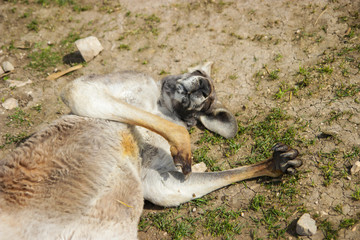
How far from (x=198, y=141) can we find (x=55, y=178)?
1.80m

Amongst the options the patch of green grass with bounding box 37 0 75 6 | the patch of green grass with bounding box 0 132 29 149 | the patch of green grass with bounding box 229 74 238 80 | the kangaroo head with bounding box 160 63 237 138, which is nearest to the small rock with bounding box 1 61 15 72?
the patch of green grass with bounding box 0 132 29 149

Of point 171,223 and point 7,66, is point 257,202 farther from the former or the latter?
point 7,66

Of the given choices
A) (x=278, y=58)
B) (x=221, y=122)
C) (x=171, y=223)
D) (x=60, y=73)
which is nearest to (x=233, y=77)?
(x=278, y=58)

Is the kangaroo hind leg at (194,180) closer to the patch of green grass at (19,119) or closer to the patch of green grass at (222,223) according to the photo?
the patch of green grass at (222,223)

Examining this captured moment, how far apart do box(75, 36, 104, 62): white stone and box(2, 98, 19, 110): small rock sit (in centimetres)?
120

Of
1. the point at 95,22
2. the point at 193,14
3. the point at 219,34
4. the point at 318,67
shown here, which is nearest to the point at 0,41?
the point at 95,22

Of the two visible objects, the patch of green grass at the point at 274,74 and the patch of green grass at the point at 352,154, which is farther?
the patch of green grass at the point at 274,74

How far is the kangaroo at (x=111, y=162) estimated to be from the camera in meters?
2.42

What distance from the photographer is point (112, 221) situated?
258 cm

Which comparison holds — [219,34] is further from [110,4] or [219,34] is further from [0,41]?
[0,41]

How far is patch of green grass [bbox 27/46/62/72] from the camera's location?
4.77 meters

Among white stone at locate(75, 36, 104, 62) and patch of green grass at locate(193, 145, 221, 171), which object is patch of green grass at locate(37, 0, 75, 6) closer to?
white stone at locate(75, 36, 104, 62)

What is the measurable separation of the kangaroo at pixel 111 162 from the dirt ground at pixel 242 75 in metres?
0.26

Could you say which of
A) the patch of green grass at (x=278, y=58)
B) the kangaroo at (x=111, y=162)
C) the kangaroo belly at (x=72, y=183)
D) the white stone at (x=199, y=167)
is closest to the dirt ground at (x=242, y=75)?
the patch of green grass at (x=278, y=58)
